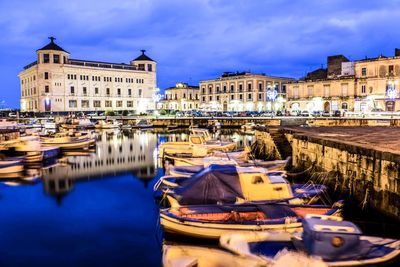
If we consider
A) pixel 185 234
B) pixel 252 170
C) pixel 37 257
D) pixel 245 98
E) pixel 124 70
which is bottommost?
pixel 37 257

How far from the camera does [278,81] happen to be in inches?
4240

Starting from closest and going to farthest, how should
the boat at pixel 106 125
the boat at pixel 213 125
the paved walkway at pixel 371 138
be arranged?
the paved walkway at pixel 371 138 < the boat at pixel 213 125 < the boat at pixel 106 125

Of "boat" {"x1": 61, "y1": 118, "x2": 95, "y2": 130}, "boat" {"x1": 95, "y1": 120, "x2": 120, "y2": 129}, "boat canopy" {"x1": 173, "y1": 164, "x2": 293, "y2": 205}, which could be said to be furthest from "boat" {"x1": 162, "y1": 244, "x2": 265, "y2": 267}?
"boat" {"x1": 95, "y1": 120, "x2": 120, "y2": 129}

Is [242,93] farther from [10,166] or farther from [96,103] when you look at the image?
[10,166]

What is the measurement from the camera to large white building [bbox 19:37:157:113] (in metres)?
97.3

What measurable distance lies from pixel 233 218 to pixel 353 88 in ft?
218

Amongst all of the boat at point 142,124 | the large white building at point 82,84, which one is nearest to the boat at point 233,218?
the boat at point 142,124

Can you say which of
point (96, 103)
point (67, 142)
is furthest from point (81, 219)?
point (96, 103)

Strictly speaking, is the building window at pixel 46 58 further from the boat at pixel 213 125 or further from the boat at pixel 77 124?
the boat at pixel 213 125

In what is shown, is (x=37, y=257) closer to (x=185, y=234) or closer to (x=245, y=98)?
(x=185, y=234)

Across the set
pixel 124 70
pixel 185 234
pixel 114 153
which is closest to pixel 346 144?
pixel 185 234

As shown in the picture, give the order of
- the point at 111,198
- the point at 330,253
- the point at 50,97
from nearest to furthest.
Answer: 1. the point at 330,253
2. the point at 111,198
3. the point at 50,97

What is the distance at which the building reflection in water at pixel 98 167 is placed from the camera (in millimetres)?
25072

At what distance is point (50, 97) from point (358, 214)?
94972 mm
